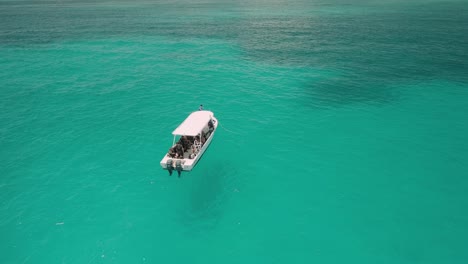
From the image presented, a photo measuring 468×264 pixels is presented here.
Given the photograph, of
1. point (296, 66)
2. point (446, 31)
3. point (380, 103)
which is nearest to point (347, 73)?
point (296, 66)

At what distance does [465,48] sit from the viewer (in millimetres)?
68562

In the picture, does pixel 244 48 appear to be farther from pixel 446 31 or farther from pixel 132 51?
pixel 446 31

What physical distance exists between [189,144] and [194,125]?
2.05 metres

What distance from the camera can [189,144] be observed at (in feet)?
95.9

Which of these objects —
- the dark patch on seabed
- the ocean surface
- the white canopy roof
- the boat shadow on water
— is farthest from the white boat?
the dark patch on seabed

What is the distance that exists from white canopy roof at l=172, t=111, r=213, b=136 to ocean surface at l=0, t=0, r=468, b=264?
413 centimetres

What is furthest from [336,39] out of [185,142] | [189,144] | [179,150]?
[179,150]

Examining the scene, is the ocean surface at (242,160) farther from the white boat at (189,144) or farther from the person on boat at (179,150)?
the person on boat at (179,150)

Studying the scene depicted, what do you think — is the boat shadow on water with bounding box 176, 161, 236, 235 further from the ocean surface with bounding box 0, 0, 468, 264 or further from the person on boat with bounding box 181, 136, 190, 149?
the person on boat with bounding box 181, 136, 190, 149

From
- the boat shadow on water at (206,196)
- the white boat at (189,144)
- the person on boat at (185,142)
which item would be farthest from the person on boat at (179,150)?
the boat shadow on water at (206,196)

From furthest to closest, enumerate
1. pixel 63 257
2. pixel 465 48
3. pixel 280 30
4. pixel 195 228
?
pixel 280 30, pixel 465 48, pixel 195 228, pixel 63 257

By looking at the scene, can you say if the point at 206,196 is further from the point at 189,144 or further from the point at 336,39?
the point at 336,39

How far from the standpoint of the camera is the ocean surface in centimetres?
2216

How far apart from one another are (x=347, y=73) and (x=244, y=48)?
94.5 feet
